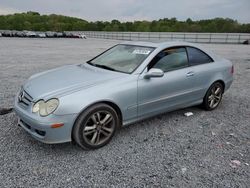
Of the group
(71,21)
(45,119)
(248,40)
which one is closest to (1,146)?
(45,119)

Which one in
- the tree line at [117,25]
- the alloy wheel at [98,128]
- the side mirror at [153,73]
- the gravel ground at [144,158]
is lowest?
the gravel ground at [144,158]

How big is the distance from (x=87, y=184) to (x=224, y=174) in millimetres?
1572

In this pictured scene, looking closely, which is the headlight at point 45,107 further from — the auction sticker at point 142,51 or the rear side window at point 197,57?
the rear side window at point 197,57

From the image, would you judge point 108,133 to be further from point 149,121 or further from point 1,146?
point 1,146

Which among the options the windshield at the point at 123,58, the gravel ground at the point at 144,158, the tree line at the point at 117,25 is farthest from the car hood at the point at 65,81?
the tree line at the point at 117,25

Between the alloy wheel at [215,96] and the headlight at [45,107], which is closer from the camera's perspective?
the headlight at [45,107]

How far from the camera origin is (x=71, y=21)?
7538 centimetres

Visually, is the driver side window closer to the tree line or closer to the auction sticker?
the auction sticker

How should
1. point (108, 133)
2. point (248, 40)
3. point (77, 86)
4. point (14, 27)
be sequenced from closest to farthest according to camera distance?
point (77, 86) → point (108, 133) → point (248, 40) → point (14, 27)

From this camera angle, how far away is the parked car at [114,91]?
274 centimetres

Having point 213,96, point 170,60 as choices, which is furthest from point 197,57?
point 213,96

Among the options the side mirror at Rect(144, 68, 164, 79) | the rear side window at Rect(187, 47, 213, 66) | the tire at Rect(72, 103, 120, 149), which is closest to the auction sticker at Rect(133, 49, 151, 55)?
the side mirror at Rect(144, 68, 164, 79)

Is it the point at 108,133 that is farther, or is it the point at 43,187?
the point at 108,133

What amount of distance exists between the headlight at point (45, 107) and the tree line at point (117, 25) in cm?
3704
